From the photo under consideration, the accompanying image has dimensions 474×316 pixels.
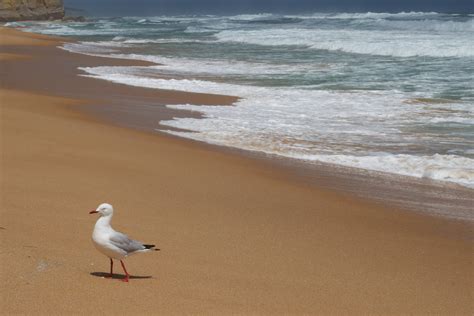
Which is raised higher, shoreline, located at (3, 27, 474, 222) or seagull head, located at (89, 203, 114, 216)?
seagull head, located at (89, 203, 114, 216)

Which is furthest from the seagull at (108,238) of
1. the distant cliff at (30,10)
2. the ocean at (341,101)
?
the distant cliff at (30,10)

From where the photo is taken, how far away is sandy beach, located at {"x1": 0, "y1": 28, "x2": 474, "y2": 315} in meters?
4.29

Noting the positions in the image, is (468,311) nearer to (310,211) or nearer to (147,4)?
(310,211)

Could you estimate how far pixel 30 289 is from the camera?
4031mm

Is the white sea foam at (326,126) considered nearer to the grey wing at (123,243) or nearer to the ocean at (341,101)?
the ocean at (341,101)

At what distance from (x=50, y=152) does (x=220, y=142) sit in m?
2.98

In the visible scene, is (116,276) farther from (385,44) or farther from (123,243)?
(385,44)

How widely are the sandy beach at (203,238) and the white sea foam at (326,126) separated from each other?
1.19 m

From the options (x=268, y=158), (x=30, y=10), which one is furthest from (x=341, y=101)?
(x=30, y=10)

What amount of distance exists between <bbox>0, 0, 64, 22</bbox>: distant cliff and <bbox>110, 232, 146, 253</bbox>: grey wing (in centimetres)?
6485

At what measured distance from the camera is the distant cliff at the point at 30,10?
6569cm

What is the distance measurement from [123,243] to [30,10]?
67832mm

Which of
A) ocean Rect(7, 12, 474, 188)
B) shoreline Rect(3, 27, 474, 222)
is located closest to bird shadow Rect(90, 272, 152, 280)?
shoreline Rect(3, 27, 474, 222)

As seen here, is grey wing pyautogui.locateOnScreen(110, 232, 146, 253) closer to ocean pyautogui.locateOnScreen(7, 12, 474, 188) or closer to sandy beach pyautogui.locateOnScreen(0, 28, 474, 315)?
sandy beach pyautogui.locateOnScreen(0, 28, 474, 315)
